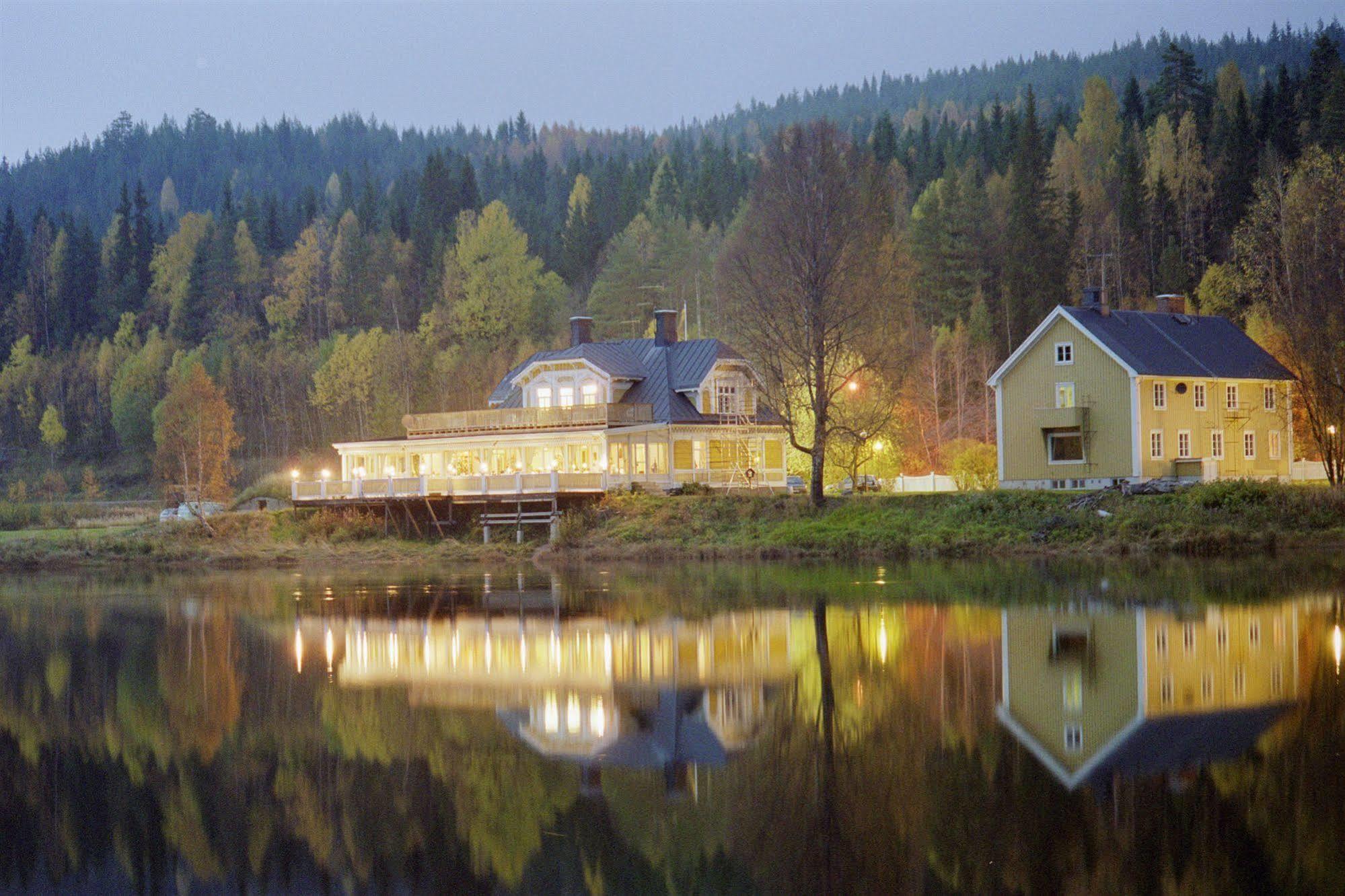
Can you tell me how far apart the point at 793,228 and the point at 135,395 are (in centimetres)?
6579

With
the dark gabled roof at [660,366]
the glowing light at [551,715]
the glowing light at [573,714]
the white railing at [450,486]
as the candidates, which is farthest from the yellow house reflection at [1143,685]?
the dark gabled roof at [660,366]

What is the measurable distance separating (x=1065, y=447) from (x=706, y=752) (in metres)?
33.7

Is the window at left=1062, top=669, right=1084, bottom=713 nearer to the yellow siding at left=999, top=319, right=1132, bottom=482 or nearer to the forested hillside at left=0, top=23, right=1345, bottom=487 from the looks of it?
the yellow siding at left=999, top=319, right=1132, bottom=482

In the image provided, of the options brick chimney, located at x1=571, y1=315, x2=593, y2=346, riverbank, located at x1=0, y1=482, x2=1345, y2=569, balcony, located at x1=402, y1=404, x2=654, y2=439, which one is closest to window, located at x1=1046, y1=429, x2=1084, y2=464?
riverbank, located at x1=0, y1=482, x2=1345, y2=569

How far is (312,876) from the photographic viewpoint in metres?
10.4

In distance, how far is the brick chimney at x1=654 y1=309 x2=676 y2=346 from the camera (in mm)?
54344

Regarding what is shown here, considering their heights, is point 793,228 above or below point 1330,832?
above

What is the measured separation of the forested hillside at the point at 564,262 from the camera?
72.1 meters

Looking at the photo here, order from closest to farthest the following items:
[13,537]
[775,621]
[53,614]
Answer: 1. [775,621]
2. [53,614]
3. [13,537]

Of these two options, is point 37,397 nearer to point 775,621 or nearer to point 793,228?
point 793,228

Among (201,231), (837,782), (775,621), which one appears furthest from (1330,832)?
(201,231)

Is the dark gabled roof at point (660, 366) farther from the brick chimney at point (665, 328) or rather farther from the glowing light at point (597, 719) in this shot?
the glowing light at point (597, 719)

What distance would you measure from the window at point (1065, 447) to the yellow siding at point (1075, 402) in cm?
17

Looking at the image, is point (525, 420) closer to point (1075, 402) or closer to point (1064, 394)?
point (1064, 394)
